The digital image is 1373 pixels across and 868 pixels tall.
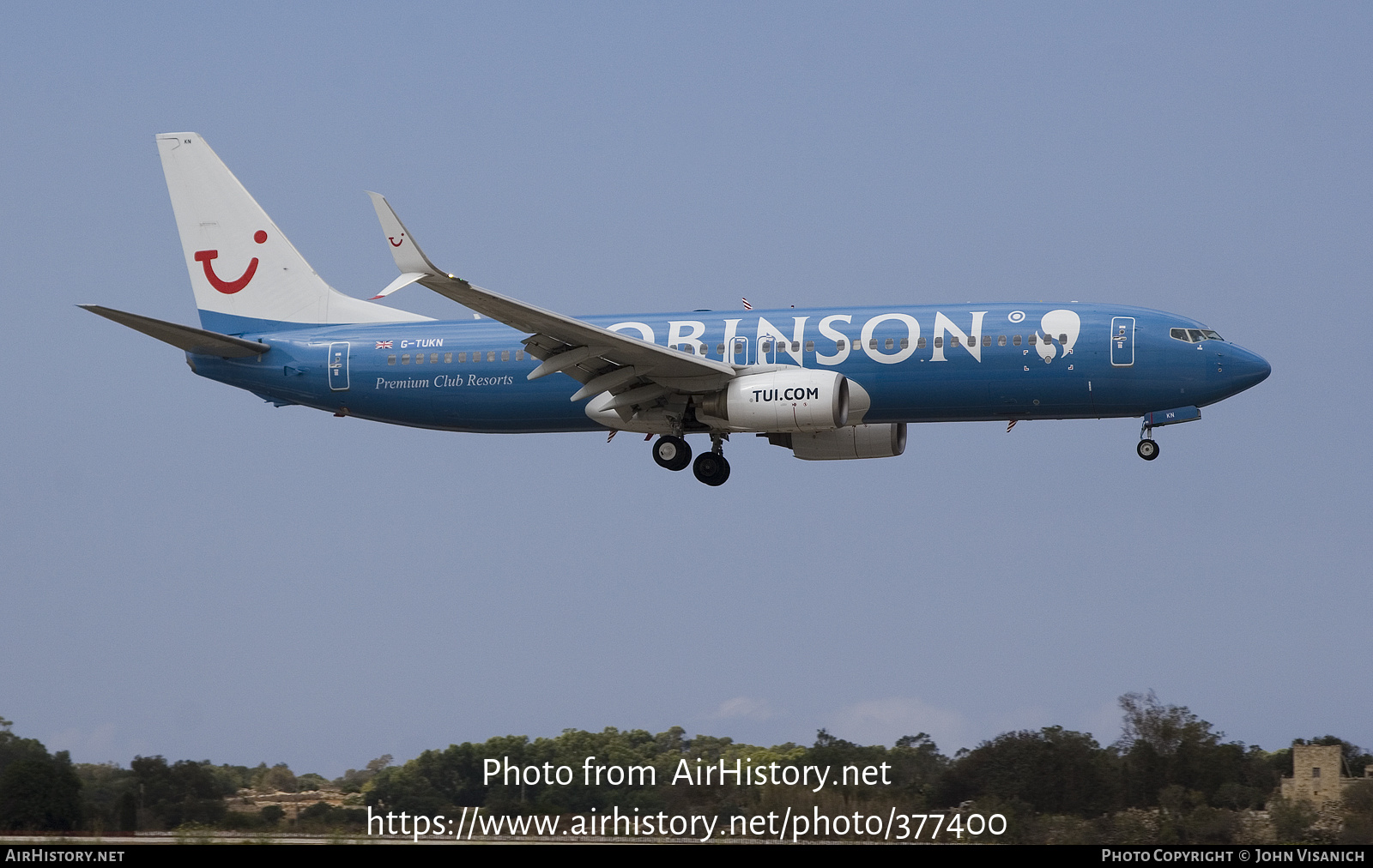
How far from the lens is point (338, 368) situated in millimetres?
42844

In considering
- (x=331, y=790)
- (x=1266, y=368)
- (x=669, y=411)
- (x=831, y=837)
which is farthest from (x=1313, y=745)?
(x=331, y=790)

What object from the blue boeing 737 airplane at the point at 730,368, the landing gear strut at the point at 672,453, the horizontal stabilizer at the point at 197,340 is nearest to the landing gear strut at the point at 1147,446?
the blue boeing 737 airplane at the point at 730,368

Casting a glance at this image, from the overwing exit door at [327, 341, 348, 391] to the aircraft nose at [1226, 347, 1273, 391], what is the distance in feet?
69.2

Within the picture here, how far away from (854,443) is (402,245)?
13.9 metres

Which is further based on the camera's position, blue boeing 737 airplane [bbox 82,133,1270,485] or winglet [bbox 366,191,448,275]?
blue boeing 737 airplane [bbox 82,133,1270,485]

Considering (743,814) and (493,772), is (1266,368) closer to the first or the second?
(743,814)

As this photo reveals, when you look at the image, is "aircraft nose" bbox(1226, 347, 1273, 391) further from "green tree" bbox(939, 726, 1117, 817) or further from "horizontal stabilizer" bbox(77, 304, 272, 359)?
"horizontal stabilizer" bbox(77, 304, 272, 359)

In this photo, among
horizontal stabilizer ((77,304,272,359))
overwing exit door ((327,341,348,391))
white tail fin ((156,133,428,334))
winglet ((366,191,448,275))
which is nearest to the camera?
winglet ((366,191,448,275))

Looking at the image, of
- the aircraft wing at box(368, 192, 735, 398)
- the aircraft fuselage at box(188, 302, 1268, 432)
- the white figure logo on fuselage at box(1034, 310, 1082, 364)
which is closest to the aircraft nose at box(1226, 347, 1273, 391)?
the aircraft fuselage at box(188, 302, 1268, 432)

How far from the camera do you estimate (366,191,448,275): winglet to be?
33062 millimetres

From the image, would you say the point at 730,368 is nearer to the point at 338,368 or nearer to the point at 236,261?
the point at 338,368

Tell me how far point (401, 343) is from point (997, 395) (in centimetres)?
1469

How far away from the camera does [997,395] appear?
38.7 m

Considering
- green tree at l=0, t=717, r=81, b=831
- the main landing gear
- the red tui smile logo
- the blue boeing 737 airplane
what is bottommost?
green tree at l=0, t=717, r=81, b=831
